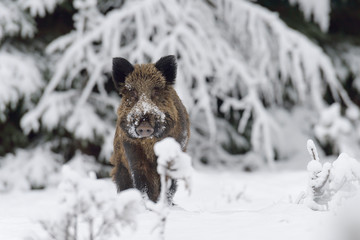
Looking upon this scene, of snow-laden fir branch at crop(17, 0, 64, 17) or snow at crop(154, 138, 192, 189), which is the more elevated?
snow at crop(154, 138, 192, 189)

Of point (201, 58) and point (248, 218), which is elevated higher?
point (248, 218)

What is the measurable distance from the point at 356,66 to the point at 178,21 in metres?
4.69

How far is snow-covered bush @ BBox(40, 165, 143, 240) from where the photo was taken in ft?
7.08

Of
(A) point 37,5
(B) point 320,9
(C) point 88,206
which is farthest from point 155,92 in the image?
(B) point 320,9

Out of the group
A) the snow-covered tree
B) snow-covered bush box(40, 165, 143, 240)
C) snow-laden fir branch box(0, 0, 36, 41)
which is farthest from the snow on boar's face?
snow-laden fir branch box(0, 0, 36, 41)

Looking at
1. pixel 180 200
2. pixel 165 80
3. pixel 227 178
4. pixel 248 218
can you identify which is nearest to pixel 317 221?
pixel 248 218

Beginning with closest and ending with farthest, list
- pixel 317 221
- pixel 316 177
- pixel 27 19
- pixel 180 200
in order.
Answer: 1. pixel 317 221
2. pixel 316 177
3. pixel 180 200
4. pixel 27 19

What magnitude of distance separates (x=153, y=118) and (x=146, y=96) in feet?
0.92

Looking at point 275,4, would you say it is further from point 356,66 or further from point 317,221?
point 317,221

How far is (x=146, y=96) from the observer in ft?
12.0

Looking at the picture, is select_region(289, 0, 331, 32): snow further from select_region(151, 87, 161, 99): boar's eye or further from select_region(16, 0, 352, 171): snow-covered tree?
→ select_region(151, 87, 161, 99): boar's eye

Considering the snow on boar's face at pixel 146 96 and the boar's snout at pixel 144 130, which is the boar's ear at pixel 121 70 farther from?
the boar's snout at pixel 144 130

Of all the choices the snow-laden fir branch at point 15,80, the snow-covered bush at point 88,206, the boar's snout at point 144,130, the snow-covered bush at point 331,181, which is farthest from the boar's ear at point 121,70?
the snow-laden fir branch at point 15,80

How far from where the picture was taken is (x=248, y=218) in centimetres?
282
